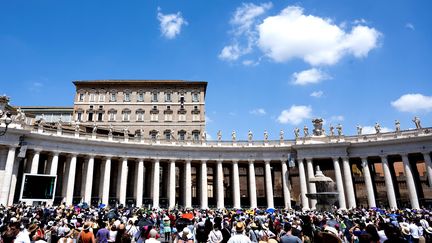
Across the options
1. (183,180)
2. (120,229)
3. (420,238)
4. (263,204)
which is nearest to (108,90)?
(183,180)

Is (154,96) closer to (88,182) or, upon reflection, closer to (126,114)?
(126,114)

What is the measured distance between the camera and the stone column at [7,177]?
3772 centimetres

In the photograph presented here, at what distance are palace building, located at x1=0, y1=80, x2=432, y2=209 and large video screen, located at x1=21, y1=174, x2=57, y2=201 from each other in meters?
5.58

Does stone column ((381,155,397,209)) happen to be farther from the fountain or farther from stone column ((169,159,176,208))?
stone column ((169,159,176,208))

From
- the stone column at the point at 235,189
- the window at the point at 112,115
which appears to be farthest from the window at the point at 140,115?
the stone column at the point at 235,189

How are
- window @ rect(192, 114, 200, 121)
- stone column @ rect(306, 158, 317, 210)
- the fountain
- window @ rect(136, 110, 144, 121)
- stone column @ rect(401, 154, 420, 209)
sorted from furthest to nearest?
window @ rect(192, 114, 200, 121)
window @ rect(136, 110, 144, 121)
stone column @ rect(306, 158, 317, 210)
stone column @ rect(401, 154, 420, 209)
the fountain

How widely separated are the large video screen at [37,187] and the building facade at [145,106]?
93.5 ft

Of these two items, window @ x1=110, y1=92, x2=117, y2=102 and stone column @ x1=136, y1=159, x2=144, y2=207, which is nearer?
stone column @ x1=136, y1=159, x2=144, y2=207

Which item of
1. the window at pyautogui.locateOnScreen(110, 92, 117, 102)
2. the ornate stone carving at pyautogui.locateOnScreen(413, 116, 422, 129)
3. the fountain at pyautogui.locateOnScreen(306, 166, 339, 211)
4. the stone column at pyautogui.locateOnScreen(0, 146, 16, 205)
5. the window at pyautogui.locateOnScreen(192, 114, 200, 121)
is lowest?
the fountain at pyautogui.locateOnScreen(306, 166, 339, 211)

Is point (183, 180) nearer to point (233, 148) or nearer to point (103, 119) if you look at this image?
point (233, 148)

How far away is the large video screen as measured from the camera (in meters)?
34.9

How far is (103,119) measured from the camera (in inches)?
2598

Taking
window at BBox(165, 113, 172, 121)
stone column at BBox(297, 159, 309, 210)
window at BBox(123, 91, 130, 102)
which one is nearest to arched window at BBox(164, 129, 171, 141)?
window at BBox(165, 113, 172, 121)

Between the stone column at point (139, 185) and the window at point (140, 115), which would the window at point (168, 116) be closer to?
the window at point (140, 115)
